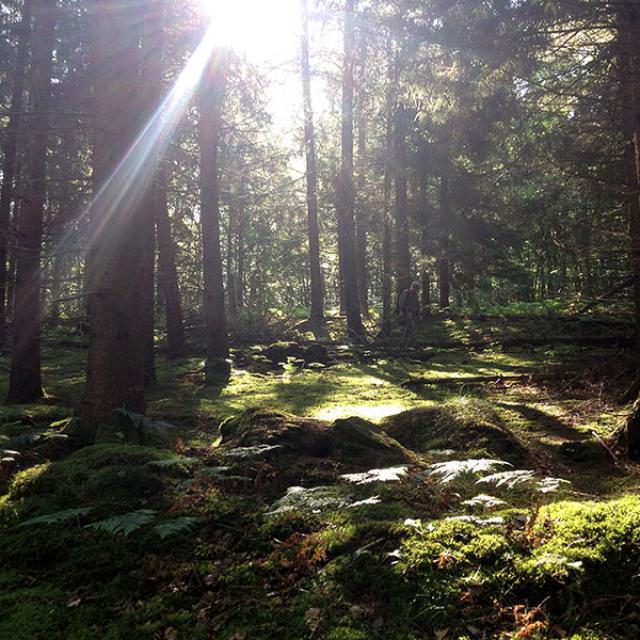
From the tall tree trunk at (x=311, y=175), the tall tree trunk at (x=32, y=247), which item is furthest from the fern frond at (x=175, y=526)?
the tall tree trunk at (x=311, y=175)

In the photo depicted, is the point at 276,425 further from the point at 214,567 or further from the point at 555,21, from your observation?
the point at 555,21

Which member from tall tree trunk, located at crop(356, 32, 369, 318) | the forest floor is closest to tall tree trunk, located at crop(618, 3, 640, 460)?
the forest floor

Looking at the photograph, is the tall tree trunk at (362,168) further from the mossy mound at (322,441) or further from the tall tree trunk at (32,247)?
the mossy mound at (322,441)

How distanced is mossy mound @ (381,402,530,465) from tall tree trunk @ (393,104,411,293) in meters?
14.5

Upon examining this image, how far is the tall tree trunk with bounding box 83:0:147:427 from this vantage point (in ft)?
20.0

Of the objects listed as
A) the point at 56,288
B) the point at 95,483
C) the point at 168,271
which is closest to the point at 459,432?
the point at 95,483

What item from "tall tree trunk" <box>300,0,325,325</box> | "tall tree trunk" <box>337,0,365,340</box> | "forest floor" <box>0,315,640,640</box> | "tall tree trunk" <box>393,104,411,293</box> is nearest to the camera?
"forest floor" <box>0,315,640,640</box>

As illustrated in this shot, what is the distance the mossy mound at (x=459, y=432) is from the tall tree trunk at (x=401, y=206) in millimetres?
14515

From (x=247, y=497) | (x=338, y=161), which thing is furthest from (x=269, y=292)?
(x=247, y=497)

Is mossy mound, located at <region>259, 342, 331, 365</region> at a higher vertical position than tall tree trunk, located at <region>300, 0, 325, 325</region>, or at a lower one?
lower

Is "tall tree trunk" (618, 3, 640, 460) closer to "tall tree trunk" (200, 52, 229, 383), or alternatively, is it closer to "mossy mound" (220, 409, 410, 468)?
"mossy mound" (220, 409, 410, 468)

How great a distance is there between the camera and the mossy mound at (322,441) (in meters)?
4.83

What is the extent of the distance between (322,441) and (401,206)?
690 inches

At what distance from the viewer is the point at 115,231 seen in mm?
6230
